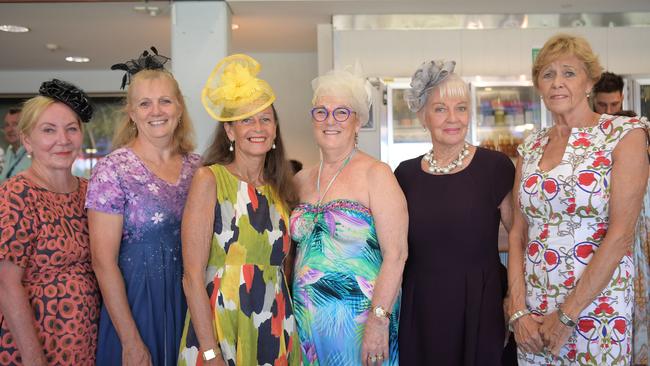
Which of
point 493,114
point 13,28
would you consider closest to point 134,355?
point 493,114

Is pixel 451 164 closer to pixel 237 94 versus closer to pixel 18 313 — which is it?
pixel 237 94

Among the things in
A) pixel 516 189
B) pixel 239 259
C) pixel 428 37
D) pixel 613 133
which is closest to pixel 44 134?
pixel 239 259

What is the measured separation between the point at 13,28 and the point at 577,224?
6748 millimetres

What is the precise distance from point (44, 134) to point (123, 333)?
874 millimetres

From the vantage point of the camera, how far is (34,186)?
2.67m

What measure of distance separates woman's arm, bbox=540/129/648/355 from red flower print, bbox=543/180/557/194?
7.8 inches

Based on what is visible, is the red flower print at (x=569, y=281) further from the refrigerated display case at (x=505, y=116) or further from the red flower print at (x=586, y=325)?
the refrigerated display case at (x=505, y=116)

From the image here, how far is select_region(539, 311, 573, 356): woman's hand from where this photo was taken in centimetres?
253

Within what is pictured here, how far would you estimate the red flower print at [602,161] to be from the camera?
251 centimetres

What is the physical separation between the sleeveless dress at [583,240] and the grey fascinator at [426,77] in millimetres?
613

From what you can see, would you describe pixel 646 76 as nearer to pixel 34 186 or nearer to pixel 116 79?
pixel 34 186

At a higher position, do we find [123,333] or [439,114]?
[439,114]

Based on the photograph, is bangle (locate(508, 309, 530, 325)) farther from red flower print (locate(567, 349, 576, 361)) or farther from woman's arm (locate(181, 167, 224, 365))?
woman's arm (locate(181, 167, 224, 365))

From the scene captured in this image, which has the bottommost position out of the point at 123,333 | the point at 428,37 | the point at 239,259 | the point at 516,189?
the point at 123,333
